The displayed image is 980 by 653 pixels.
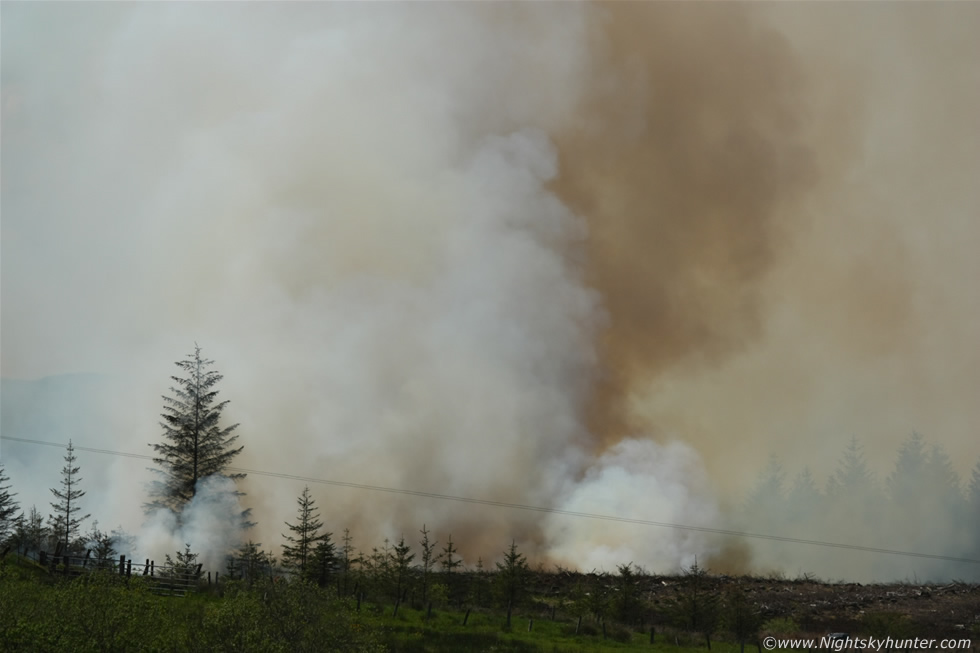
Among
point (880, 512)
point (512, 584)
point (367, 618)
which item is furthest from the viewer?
point (880, 512)

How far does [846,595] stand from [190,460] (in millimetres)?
47977

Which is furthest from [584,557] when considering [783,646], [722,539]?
[783,646]

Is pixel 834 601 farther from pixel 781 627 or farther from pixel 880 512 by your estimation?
pixel 880 512

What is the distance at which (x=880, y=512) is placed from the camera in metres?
91.1

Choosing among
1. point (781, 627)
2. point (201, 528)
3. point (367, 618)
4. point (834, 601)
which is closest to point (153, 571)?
point (201, 528)

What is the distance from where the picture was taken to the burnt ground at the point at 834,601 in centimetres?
5072

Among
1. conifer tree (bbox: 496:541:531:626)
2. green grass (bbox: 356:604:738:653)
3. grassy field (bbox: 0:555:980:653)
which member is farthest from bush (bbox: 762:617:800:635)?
conifer tree (bbox: 496:541:531:626)

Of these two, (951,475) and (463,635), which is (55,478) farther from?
(951,475)

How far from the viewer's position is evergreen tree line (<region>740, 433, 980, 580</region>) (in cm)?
8094

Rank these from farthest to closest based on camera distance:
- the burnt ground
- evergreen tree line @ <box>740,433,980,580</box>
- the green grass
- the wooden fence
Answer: evergreen tree line @ <box>740,433,980,580</box> → the burnt ground → the wooden fence → the green grass

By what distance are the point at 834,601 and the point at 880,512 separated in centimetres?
3278

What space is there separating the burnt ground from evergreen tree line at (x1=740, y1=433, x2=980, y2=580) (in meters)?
10.2

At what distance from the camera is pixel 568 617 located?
5675 cm

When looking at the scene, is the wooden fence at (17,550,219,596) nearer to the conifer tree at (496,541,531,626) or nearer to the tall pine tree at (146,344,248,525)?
the tall pine tree at (146,344,248,525)
